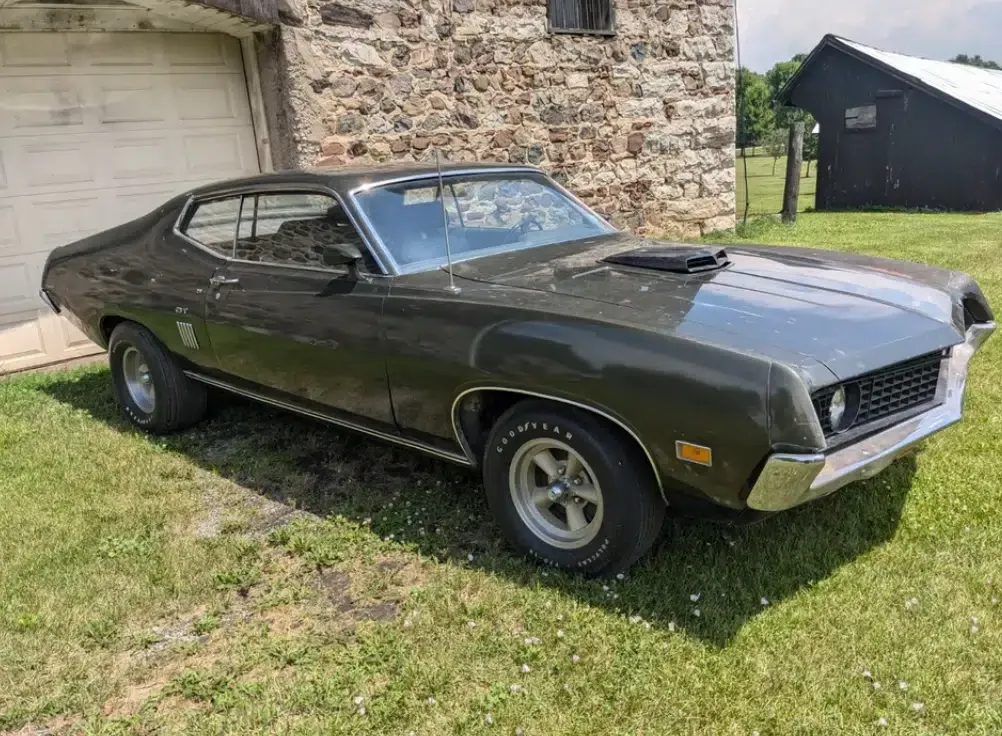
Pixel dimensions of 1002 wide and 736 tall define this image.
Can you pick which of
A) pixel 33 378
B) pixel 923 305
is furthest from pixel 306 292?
pixel 33 378

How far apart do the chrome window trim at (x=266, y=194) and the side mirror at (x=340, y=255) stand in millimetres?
82

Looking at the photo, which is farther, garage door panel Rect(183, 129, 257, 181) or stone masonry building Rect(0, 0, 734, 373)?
garage door panel Rect(183, 129, 257, 181)

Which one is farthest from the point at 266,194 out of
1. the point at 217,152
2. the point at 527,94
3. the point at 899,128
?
the point at 899,128

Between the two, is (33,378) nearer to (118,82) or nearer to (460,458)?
(118,82)

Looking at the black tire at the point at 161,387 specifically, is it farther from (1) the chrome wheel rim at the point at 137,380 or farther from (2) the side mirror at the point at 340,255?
(2) the side mirror at the point at 340,255

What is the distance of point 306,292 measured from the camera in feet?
12.3

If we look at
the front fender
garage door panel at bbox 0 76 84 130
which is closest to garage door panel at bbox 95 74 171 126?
garage door panel at bbox 0 76 84 130

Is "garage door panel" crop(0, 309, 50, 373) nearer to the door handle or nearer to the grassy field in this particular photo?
the door handle

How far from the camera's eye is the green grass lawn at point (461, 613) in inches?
95.2

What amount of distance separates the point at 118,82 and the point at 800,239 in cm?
813

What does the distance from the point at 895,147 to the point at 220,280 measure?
1566 centimetres

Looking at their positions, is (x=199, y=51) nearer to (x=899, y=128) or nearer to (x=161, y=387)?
(x=161, y=387)

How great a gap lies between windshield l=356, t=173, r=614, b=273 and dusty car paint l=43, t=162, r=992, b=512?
0.33 feet

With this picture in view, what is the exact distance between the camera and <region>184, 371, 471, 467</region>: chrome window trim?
3381 millimetres
